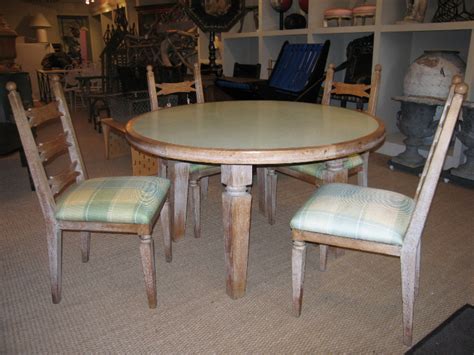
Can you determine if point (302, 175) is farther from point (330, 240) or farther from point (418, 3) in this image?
point (418, 3)

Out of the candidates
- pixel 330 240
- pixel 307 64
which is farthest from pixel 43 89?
pixel 330 240

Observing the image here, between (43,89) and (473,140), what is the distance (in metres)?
7.29

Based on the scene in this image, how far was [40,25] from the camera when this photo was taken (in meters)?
9.62

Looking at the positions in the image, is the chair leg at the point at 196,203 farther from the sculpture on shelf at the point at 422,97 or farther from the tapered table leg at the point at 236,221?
the sculpture on shelf at the point at 422,97

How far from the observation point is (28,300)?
67.6 inches

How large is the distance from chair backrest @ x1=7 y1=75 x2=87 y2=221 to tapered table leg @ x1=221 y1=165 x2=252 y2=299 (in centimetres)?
65

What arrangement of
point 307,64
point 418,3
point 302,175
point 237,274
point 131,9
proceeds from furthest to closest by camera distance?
point 131,9, point 307,64, point 418,3, point 302,175, point 237,274

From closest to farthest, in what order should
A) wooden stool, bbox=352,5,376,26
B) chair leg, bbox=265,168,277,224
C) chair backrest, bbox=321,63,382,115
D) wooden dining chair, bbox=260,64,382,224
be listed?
wooden dining chair, bbox=260,64,382,224, chair backrest, bbox=321,63,382,115, chair leg, bbox=265,168,277,224, wooden stool, bbox=352,5,376,26

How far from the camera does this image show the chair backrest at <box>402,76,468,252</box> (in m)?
1.18

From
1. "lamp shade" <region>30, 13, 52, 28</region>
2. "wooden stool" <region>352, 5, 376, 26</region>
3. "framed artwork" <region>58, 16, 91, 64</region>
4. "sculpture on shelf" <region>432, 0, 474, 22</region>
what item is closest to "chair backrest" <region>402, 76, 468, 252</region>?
"sculpture on shelf" <region>432, 0, 474, 22</region>

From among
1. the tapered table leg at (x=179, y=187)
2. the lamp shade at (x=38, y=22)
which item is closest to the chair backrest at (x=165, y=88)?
the tapered table leg at (x=179, y=187)

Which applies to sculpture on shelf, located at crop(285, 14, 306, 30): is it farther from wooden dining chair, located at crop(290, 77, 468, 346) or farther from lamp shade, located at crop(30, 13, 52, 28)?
lamp shade, located at crop(30, 13, 52, 28)

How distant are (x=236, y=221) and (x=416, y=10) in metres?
2.77

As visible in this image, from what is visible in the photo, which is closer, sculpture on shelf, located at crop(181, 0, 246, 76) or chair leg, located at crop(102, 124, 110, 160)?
chair leg, located at crop(102, 124, 110, 160)
